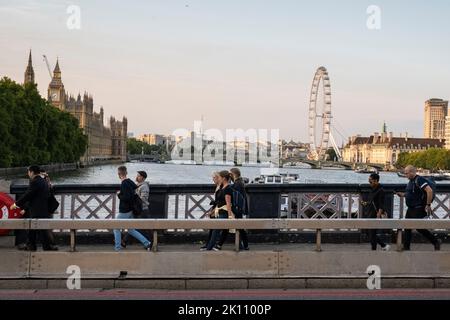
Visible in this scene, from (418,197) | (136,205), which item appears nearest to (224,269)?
(136,205)

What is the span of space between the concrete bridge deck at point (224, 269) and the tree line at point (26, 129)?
72742mm

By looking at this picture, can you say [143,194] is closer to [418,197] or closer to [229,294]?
[229,294]

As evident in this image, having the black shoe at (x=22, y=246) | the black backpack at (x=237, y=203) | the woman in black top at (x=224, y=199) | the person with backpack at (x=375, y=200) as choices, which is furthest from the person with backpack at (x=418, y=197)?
the black shoe at (x=22, y=246)

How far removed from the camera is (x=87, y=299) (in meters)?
10.5

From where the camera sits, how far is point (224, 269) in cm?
1187

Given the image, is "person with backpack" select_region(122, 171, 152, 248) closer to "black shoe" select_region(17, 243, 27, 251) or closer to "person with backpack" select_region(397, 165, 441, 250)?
"black shoe" select_region(17, 243, 27, 251)

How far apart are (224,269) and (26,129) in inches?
3356

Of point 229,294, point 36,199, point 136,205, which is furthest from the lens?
point 136,205

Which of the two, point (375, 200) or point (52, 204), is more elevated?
point (375, 200)

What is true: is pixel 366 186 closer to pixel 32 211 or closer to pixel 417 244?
pixel 417 244

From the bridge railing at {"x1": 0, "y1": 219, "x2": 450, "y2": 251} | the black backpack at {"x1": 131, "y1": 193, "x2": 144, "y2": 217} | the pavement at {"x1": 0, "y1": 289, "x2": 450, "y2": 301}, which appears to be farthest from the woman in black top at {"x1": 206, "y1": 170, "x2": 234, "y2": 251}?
the pavement at {"x1": 0, "y1": 289, "x2": 450, "y2": 301}
